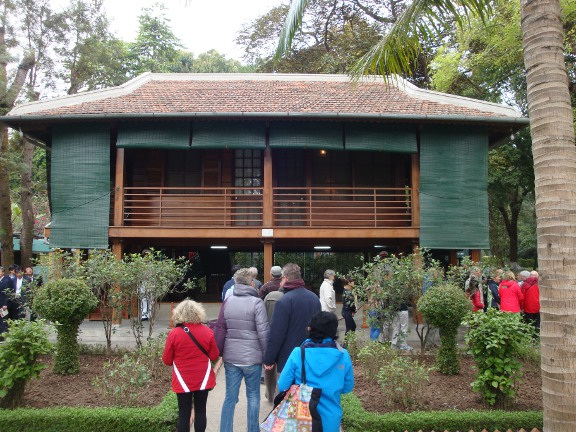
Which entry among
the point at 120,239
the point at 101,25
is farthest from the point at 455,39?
the point at 120,239

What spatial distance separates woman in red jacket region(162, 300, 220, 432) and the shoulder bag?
1.29 meters

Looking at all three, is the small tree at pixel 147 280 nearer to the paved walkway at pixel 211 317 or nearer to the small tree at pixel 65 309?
the small tree at pixel 65 309

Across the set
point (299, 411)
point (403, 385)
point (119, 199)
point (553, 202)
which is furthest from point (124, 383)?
point (119, 199)

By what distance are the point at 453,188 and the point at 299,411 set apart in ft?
37.5

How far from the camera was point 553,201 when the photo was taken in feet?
14.8

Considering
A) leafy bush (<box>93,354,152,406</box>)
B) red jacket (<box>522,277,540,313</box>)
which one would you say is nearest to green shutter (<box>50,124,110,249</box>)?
leafy bush (<box>93,354,152,406</box>)

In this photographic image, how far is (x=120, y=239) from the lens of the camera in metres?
14.2

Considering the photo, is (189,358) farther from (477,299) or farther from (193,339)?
(477,299)

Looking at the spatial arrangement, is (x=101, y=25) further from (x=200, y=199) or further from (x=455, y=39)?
(x=455, y=39)

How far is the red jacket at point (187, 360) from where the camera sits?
195 inches

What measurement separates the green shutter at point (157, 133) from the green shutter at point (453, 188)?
644 centimetres

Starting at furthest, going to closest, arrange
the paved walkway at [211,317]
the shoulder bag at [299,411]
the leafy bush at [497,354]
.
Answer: the paved walkway at [211,317]
the leafy bush at [497,354]
the shoulder bag at [299,411]

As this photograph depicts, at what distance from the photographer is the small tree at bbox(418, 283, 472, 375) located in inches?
317

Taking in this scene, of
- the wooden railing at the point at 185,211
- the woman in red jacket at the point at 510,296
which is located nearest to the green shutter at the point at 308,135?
the wooden railing at the point at 185,211
